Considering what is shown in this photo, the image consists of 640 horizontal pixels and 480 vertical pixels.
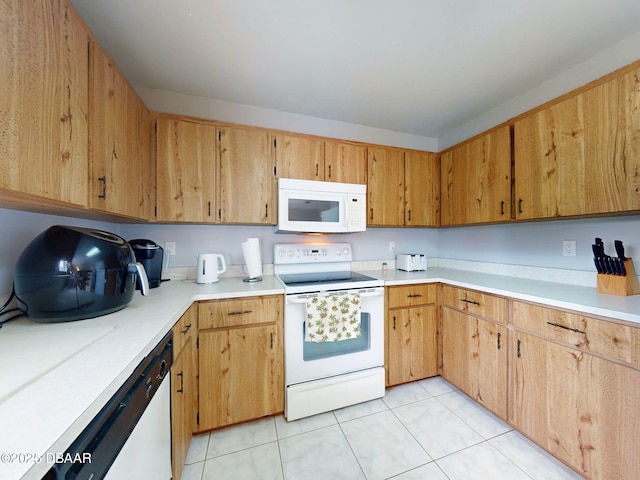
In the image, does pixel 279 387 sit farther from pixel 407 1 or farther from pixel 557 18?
pixel 557 18

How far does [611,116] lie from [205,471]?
2.90 meters

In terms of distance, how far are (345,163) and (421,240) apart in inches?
52.8

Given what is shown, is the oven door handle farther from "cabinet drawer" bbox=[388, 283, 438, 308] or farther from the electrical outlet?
the electrical outlet

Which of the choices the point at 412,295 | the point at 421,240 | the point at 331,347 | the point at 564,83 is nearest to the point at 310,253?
the point at 331,347

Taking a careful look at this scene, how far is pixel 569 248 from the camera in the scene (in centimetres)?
170

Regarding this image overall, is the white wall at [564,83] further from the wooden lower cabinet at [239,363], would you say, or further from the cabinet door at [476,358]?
the wooden lower cabinet at [239,363]

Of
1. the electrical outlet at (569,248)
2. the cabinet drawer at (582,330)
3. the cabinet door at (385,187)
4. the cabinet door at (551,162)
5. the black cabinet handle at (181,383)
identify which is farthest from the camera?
the cabinet door at (385,187)

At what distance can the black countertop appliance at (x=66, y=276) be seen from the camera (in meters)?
0.88

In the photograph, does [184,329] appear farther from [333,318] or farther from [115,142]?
[115,142]

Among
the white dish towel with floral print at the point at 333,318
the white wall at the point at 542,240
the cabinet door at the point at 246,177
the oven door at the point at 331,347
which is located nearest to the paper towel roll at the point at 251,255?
the cabinet door at the point at 246,177

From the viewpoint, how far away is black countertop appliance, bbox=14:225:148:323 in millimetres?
880

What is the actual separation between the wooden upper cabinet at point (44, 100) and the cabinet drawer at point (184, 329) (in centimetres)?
67

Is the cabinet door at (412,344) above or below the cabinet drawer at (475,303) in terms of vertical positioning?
below

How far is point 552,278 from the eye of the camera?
1770 millimetres
